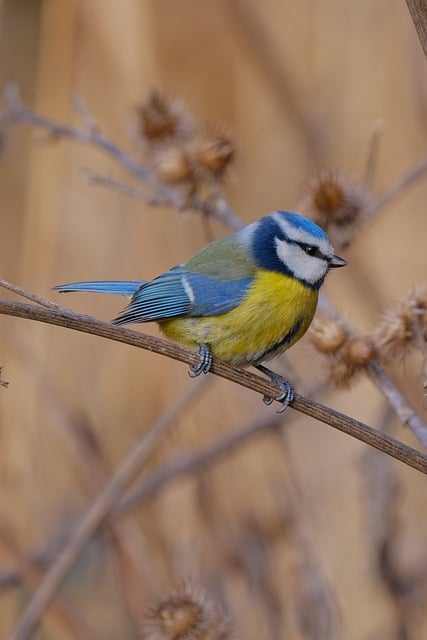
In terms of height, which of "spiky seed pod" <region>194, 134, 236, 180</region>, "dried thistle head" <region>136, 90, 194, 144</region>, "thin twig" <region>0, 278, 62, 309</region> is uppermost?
"dried thistle head" <region>136, 90, 194, 144</region>

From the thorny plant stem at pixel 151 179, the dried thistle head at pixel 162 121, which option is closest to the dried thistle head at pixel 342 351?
the thorny plant stem at pixel 151 179

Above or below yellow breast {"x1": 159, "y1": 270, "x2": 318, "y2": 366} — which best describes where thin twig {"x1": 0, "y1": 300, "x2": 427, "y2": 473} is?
below

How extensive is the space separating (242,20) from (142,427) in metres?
1.36

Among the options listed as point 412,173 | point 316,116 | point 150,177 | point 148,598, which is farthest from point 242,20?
point 148,598

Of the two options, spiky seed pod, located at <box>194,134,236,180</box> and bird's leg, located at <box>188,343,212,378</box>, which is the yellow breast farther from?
spiky seed pod, located at <box>194,134,236,180</box>

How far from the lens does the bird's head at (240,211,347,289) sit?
1.93m

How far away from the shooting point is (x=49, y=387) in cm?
262

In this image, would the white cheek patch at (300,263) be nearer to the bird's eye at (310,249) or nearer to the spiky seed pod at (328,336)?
the bird's eye at (310,249)

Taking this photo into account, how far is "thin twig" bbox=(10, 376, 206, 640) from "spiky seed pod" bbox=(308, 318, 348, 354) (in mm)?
380

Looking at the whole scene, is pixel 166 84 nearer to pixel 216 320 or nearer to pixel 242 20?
pixel 242 20

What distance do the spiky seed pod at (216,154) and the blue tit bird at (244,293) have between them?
0.56 feet

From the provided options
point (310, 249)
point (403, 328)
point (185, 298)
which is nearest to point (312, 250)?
point (310, 249)

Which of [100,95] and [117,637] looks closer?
[117,637]

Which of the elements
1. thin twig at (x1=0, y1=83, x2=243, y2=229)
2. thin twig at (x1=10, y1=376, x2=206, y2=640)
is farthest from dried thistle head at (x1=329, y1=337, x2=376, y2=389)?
thin twig at (x1=0, y1=83, x2=243, y2=229)
